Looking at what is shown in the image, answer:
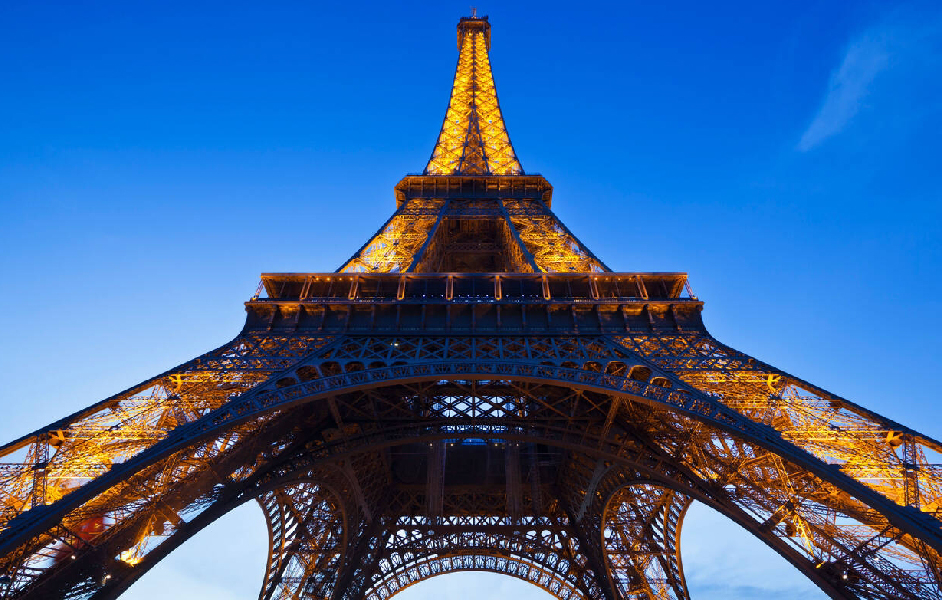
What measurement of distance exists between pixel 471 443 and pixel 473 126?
19.4m

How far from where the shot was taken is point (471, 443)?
2345 cm

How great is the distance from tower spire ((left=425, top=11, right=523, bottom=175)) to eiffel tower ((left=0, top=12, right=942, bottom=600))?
9.25 ft

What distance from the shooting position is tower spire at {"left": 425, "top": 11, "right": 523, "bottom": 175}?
29.7 m

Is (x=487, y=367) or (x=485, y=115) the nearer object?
→ (x=487, y=367)

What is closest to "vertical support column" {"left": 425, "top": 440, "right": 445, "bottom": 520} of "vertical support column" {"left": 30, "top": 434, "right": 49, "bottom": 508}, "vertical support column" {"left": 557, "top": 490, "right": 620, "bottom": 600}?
"vertical support column" {"left": 557, "top": 490, "right": 620, "bottom": 600}

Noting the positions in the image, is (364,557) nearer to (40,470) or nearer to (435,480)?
(435,480)

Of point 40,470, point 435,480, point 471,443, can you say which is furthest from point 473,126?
point 40,470

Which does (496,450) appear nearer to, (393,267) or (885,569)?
(393,267)

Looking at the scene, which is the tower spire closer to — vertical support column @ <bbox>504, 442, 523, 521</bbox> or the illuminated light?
vertical support column @ <bbox>504, 442, 523, 521</bbox>

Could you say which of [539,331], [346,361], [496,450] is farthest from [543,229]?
[346,361]

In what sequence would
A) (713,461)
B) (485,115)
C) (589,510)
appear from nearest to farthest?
1. (713,461)
2. (589,510)
3. (485,115)

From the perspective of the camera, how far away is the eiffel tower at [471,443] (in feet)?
32.8

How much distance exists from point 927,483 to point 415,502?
19.3 m

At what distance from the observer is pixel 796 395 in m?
12.0
